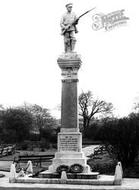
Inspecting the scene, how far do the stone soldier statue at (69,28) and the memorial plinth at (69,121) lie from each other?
0.67 metres

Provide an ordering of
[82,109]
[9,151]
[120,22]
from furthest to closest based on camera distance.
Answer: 1. [82,109]
2. [9,151]
3. [120,22]

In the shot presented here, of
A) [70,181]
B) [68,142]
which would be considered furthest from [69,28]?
[70,181]

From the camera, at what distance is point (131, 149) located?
2330 centimetres

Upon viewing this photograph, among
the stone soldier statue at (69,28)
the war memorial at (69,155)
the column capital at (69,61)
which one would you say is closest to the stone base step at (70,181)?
the war memorial at (69,155)

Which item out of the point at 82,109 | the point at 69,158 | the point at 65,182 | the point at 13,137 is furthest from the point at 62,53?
the point at 82,109

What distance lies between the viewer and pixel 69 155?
18719 millimetres

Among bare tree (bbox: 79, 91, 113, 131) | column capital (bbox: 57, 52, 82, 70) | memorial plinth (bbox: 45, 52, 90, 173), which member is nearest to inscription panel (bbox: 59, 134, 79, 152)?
memorial plinth (bbox: 45, 52, 90, 173)

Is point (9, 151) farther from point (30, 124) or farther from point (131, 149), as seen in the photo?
point (30, 124)

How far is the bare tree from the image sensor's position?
74.9 m

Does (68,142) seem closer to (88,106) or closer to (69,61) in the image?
(69,61)

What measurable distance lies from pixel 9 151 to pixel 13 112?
2393cm

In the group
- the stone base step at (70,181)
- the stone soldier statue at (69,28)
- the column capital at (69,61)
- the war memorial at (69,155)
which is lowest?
the stone base step at (70,181)

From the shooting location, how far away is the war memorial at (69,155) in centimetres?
1692

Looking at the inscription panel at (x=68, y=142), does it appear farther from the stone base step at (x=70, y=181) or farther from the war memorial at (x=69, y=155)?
the stone base step at (x=70, y=181)
